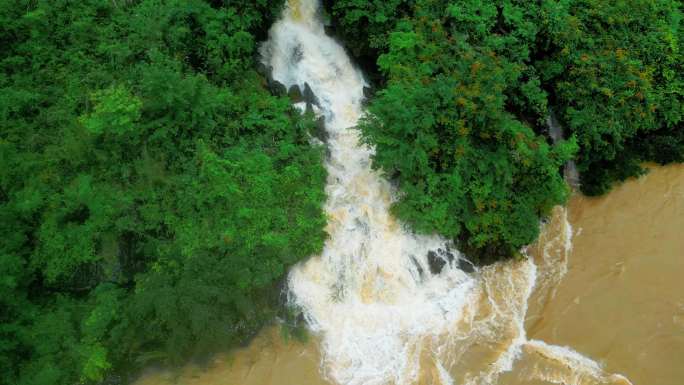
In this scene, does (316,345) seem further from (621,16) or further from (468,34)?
(621,16)

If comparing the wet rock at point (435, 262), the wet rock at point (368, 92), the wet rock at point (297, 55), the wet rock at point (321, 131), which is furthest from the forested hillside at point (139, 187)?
the wet rock at point (435, 262)

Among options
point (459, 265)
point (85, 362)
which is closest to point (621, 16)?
point (459, 265)

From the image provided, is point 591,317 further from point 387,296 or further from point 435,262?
point 387,296

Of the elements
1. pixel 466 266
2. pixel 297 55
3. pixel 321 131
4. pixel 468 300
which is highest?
pixel 297 55

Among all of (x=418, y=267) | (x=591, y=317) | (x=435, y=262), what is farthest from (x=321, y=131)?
(x=591, y=317)

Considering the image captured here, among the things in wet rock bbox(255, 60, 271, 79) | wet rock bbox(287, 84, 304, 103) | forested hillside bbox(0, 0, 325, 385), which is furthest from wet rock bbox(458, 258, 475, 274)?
wet rock bbox(255, 60, 271, 79)

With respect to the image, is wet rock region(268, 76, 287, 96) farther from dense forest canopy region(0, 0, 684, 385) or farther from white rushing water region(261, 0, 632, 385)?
white rushing water region(261, 0, 632, 385)

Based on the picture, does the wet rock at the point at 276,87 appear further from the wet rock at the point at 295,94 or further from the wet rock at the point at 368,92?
the wet rock at the point at 368,92
